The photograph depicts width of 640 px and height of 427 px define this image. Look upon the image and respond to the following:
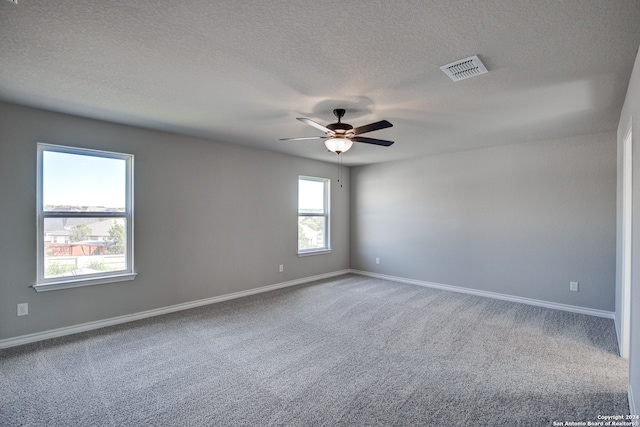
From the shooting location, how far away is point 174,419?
2086mm

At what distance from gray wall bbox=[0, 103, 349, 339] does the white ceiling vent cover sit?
11.6 ft

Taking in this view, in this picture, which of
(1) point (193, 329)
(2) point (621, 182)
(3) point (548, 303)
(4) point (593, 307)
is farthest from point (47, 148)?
(4) point (593, 307)

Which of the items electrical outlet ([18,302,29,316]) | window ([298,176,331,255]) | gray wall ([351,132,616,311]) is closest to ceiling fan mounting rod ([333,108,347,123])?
window ([298,176,331,255])

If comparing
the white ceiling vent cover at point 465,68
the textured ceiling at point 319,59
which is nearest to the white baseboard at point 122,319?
the textured ceiling at point 319,59

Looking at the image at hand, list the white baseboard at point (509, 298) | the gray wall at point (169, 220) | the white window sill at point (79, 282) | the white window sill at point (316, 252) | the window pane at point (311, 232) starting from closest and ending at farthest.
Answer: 1. the gray wall at point (169, 220)
2. the white window sill at point (79, 282)
3. the white baseboard at point (509, 298)
4. the white window sill at point (316, 252)
5. the window pane at point (311, 232)

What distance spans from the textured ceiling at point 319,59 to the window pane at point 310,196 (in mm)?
2621

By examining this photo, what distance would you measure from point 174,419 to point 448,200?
198 inches

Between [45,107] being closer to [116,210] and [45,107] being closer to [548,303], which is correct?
[116,210]

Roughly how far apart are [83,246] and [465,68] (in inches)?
170

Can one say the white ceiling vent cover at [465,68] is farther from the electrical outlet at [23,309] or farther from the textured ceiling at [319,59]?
the electrical outlet at [23,309]

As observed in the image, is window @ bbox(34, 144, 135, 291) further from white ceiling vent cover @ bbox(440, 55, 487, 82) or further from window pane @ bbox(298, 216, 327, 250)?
white ceiling vent cover @ bbox(440, 55, 487, 82)

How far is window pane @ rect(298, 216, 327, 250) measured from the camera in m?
6.24

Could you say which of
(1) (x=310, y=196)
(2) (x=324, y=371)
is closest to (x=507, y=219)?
(1) (x=310, y=196)

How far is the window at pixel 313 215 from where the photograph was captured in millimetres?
6250
